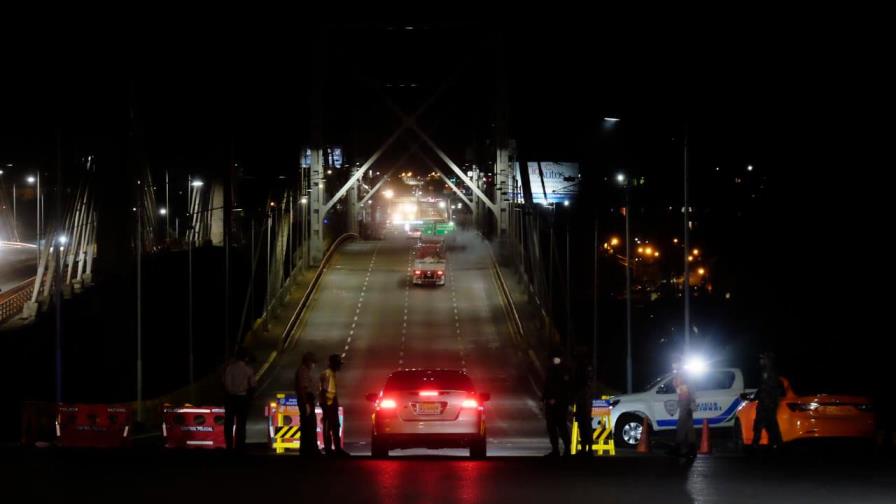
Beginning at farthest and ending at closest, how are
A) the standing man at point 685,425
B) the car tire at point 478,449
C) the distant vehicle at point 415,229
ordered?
the distant vehicle at point 415,229, the car tire at point 478,449, the standing man at point 685,425

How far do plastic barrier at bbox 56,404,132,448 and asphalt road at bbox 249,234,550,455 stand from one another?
5043mm

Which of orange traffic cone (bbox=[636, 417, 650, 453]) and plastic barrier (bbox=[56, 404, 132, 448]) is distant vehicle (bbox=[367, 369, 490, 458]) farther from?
plastic barrier (bbox=[56, 404, 132, 448])

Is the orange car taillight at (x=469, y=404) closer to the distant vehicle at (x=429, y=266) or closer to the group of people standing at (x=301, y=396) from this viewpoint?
the group of people standing at (x=301, y=396)

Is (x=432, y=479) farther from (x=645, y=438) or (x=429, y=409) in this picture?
(x=645, y=438)

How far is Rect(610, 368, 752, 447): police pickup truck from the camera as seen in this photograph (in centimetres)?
2598

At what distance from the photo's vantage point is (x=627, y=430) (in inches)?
1025

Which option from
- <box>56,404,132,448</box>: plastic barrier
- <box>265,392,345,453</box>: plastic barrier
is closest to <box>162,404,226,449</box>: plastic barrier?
<box>265,392,345,453</box>: plastic barrier

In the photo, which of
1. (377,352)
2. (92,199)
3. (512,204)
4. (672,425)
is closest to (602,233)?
(512,204)

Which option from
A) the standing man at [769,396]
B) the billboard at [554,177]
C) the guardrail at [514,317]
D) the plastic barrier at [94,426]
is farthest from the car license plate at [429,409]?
the billboard at [554,177]

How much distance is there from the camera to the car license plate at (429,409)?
1970 centimetres

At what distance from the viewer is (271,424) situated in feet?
81.0

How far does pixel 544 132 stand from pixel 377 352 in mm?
100148

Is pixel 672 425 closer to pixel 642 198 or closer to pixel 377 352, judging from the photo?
pixel 377 352

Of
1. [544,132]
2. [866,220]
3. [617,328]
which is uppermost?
[544,132]
